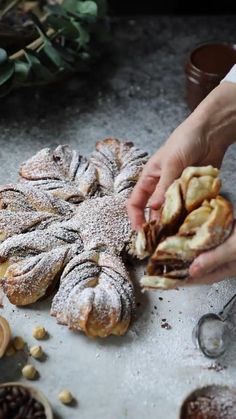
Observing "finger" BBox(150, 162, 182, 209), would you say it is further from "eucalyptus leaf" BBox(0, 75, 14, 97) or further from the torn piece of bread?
"eucalyptus leaf" BBox(0, 75, 14, 97)

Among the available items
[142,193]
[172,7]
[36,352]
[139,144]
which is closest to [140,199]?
[142,193]

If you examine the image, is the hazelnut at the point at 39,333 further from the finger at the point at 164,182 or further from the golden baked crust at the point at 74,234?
the finger at the point at 164,182

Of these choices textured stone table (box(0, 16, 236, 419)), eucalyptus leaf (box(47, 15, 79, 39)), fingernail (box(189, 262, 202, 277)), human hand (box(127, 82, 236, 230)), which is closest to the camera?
fingernail (box(189, 262, 202, 277))

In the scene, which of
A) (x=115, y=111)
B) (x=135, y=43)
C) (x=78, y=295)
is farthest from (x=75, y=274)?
(x=135, y=43)

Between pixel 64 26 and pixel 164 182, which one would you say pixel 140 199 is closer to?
pixel 164 182

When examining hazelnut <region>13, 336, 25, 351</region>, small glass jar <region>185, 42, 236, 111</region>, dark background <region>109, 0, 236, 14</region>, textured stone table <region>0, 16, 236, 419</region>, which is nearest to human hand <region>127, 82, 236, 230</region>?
textured stone table <region>0, 16, 236, 419</region>
